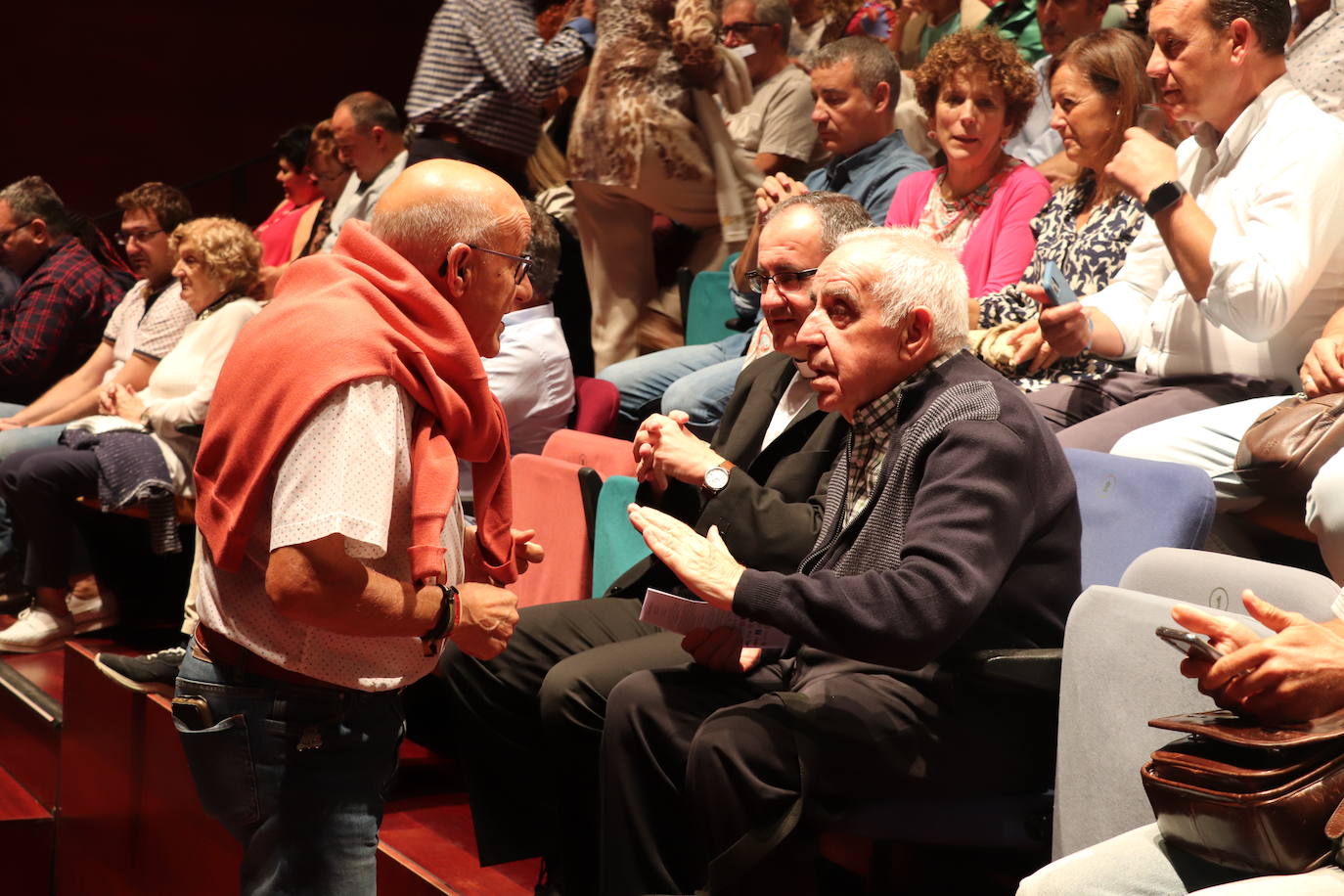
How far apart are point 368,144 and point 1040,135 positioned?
2.41 m

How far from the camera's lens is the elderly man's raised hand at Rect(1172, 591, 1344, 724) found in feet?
4.36

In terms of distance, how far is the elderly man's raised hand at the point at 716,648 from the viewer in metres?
2.04

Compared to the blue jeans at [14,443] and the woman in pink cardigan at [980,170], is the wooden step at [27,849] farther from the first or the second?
the woman in pink cardigan at [980,170]

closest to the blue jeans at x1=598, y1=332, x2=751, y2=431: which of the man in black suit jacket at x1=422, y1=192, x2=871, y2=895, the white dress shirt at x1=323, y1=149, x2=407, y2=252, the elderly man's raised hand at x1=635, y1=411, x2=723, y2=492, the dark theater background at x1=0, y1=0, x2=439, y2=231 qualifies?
the man in black suit jacket at x1=422, y1=192, x2=871, y2=895

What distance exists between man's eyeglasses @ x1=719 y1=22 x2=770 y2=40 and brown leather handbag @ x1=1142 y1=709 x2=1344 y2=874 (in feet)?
11.5

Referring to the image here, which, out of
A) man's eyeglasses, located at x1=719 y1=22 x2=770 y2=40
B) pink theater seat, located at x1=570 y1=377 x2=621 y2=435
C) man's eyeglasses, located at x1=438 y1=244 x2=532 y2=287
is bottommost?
pink theater seat, located at x1=570 y1=377 x2=621 y2=435

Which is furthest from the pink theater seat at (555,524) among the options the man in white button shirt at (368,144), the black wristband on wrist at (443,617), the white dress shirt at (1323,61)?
the man in white button shirt at (368,144)

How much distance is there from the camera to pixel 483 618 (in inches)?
64.2

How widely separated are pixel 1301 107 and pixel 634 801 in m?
1.75

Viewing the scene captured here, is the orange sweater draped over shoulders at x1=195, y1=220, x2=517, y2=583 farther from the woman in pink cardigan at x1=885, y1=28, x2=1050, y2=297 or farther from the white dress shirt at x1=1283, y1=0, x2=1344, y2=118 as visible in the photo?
the white dress shirt at x1=1283, y1=0, x2=1344, y2=118

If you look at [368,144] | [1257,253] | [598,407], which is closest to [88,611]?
[368,144]

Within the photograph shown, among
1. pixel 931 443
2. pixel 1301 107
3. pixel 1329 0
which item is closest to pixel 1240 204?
pixel 1301 107

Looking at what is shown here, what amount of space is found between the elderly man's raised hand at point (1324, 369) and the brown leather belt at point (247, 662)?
1.61m

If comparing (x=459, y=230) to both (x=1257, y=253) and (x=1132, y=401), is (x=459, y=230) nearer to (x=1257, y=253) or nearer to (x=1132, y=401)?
(x=1257, y=253)
